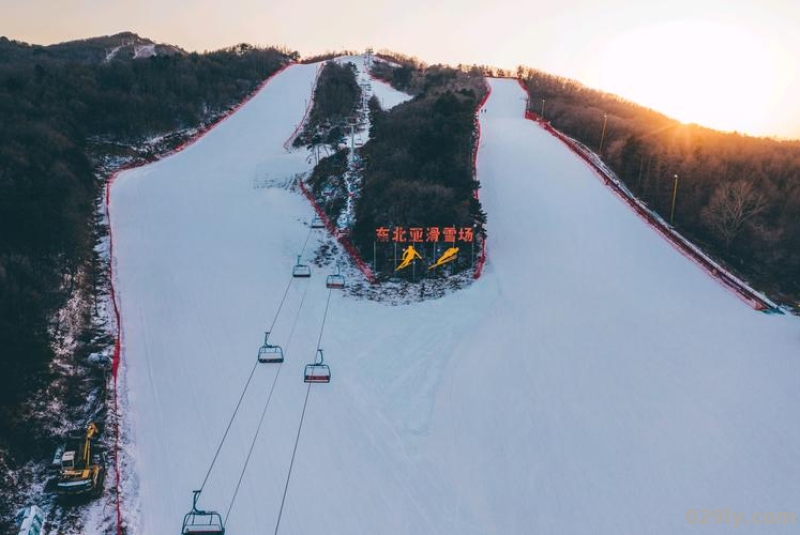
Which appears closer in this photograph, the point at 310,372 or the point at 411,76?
the point at 310,372

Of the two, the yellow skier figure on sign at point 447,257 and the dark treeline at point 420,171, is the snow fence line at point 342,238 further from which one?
the yellow skier figure on sign at point 447,257

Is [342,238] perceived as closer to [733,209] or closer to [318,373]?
[318,373]

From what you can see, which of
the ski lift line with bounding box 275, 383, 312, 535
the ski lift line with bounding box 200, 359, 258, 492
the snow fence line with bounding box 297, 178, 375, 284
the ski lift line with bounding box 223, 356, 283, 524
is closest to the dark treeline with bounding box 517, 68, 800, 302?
the snow fence line with bounding box 297, 178, 375, 284

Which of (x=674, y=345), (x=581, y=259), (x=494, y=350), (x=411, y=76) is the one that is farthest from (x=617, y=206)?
(x=411, y=76)

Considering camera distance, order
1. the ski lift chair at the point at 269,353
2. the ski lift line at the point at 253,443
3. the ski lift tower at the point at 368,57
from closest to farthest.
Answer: the ski lift line at the point at 253,443, the ski lift chair at the point at 269,353, the ski lift tower at the point at 368,57

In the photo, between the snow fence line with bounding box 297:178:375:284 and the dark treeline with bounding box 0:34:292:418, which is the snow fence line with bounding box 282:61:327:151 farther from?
the snow fence line with bounding box 297:178:375:284

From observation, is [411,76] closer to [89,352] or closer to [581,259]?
[581,259]

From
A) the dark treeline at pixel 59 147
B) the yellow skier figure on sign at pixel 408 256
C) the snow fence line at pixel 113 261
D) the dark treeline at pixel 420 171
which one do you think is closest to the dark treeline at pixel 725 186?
the dark treeline at pixel 420 171
